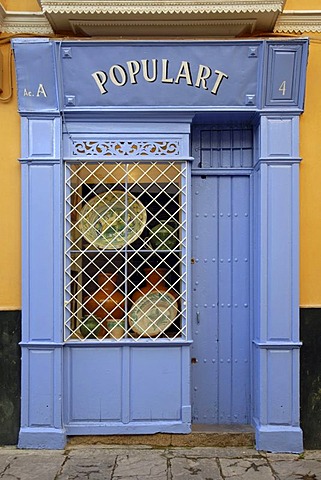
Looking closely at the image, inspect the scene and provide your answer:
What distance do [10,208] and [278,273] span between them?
2727 mm

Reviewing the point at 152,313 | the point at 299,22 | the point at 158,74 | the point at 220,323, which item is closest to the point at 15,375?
the point at 152,313

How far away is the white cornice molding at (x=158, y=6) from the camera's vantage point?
5.37 m

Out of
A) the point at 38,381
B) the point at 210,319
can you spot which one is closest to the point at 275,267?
the point at 210,319

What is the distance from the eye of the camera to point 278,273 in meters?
5.65

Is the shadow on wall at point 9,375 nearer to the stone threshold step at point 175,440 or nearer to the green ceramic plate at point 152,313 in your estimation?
the stone threshold step at point 175,440

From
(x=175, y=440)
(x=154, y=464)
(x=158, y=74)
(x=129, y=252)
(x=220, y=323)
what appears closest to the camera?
(x=154, y=464)

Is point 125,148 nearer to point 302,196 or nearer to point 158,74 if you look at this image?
point 158,74

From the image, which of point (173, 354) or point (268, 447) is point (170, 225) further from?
point (268, 447)

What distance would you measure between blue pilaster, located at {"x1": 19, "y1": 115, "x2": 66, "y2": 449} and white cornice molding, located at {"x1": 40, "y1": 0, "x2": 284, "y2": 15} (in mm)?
1030

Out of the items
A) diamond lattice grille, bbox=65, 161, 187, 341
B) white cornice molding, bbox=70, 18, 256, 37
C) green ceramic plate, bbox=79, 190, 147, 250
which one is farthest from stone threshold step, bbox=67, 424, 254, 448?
white cornice molding, bbox=70, 18, 256, 37

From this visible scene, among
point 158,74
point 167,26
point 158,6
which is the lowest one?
point 158,74

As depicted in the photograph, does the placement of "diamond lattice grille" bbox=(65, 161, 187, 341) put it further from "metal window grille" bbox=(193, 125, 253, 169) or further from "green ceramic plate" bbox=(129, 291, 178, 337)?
"metal window grille" bbox=(193, 125, 253, 169)

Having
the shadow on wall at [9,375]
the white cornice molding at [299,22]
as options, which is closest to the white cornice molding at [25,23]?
the white cornice molding at [299,22]

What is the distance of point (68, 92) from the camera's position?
18.4 feet
